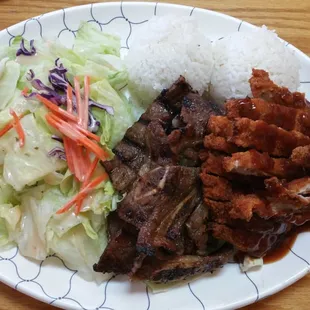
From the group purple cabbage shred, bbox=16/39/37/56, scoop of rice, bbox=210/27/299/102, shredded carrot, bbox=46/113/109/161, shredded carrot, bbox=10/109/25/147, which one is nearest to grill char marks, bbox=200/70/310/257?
scoop of rice, bbox=210/27/299/102

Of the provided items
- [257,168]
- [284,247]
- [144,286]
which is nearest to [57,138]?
[144,286]

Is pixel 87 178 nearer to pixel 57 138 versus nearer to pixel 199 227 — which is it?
pixel 57 138

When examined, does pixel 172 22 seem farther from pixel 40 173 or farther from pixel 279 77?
pixel 40 173

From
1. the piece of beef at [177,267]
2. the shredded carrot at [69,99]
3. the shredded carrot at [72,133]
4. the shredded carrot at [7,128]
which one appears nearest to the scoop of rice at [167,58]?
the shredded carrot at [69,99]

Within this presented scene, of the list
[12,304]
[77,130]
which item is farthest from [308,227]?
[12,304]

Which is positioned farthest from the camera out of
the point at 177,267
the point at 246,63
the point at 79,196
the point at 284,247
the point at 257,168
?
the point at 246,63

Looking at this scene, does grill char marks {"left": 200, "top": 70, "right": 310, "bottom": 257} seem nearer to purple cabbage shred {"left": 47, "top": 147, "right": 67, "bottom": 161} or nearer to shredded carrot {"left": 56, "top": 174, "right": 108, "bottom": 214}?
shredded carrot {"left": 56, "top": 174, "right": 108, "bottom": 214}
